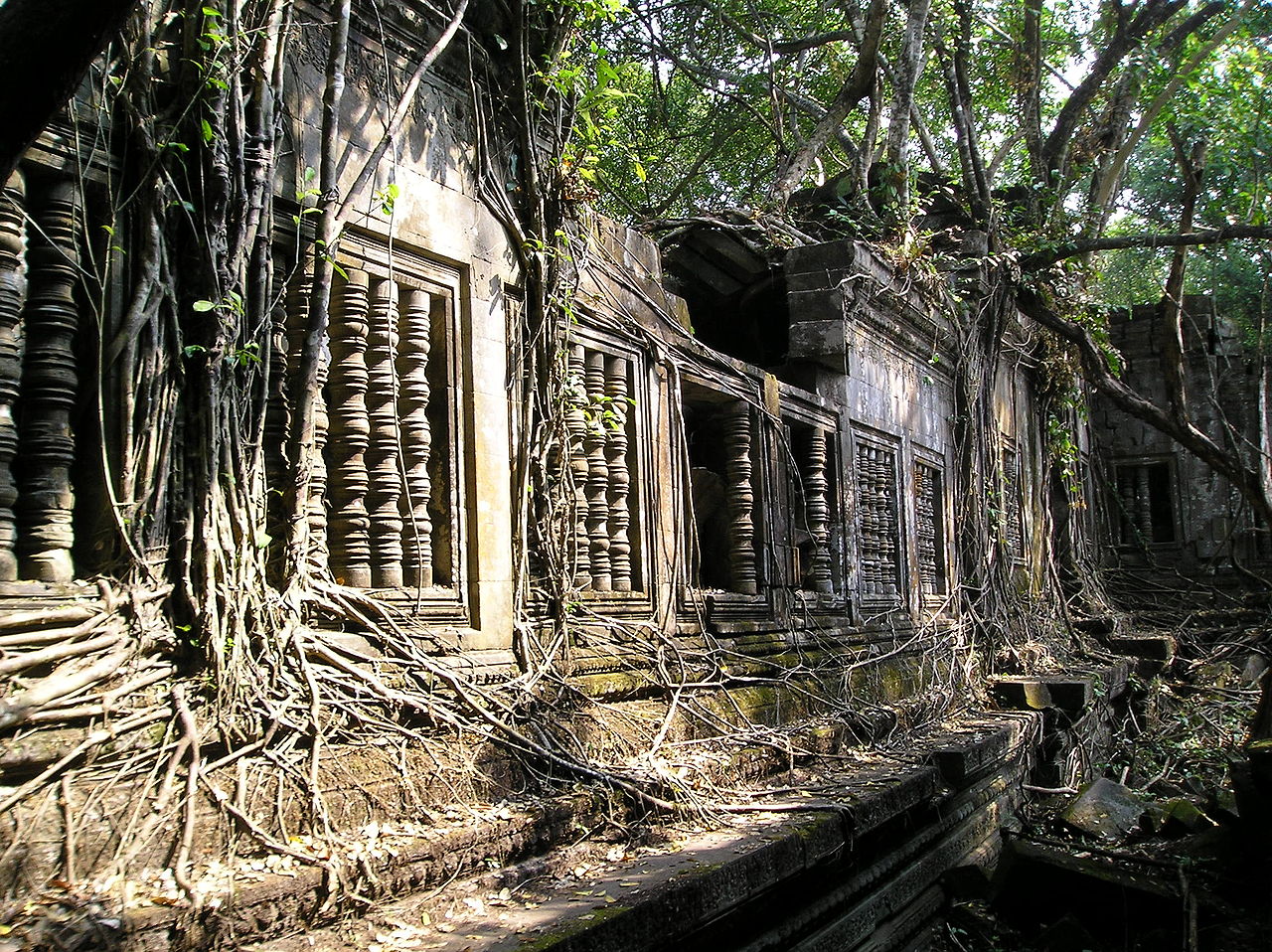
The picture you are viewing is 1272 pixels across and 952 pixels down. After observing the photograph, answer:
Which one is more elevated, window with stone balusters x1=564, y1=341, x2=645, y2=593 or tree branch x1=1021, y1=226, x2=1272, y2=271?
tree branch x1=1021, y1=226, x2=1272, y2=271

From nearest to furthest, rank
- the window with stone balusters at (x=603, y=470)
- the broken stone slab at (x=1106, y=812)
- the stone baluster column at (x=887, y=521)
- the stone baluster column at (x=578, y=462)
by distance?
the stone baluster column at (x=578, y=462)
the window with stone balusters at (x=603, y=470)
the broken stone slab at (x=1106, y=812)
the stone baluster column at (x=887, y=521)

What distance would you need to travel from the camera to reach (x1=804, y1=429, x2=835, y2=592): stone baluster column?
6.82 m

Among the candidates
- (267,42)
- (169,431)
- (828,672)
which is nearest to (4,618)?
(169,431)

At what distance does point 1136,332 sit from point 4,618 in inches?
603

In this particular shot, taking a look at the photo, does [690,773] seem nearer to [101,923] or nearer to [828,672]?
[828,672]

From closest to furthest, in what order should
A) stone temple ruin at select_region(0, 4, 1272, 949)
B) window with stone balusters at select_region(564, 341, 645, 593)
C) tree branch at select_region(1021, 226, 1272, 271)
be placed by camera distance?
stone temple ruin at select_region(0, 4, 1272, 949), window with stone balusters at select_region(564, 341, 645, 593), tree branch at select_region(1021, 226, 1272, 271)

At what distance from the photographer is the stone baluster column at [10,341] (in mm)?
2660

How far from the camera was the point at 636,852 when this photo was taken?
3.62 m

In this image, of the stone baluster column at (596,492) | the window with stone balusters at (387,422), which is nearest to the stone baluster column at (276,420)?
the window with stone balusters at (387,422)

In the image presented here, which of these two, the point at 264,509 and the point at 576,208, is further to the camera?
the point at 576,208

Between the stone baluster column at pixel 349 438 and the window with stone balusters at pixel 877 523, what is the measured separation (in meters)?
4.41

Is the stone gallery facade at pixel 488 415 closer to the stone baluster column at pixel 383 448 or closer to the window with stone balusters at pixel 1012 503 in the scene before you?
the stone baluster column at pixel 383 448


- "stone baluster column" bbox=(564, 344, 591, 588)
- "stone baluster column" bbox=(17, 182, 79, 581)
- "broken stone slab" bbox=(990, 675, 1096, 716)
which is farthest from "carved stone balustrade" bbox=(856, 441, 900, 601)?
"stone baluster column" bbox=(17, 182, 79, 581)

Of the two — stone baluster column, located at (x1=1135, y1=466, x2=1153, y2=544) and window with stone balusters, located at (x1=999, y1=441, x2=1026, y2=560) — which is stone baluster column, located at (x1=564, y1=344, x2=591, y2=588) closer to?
window with stone balusters, located at (x1=999, y1=441, x2=1026, y2=560)
